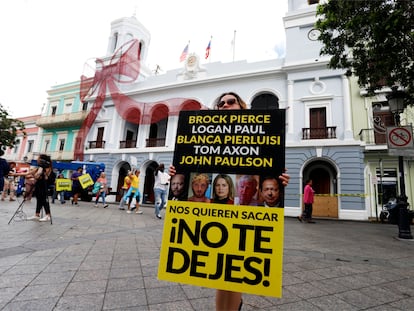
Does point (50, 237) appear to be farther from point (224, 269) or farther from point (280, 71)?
point (280, 71)

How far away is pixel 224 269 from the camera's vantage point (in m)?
1.44

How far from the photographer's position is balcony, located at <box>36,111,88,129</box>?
22.4 metres

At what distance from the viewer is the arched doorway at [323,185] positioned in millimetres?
12102

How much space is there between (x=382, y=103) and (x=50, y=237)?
16.4m

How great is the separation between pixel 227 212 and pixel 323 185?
46.1 ft

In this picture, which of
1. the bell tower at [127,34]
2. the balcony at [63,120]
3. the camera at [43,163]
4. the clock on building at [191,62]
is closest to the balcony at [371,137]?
the clock on building at [191,62]

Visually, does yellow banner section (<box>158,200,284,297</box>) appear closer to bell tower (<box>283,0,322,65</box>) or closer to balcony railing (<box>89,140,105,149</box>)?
bell tower (<box>283,0,322,65</box>)

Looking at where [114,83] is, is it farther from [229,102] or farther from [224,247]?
[224,247]

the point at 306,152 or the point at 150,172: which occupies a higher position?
the point at 306,152

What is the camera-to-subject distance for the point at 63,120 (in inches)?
907

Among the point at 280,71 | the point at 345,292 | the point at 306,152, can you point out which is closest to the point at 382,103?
the point at 306,152

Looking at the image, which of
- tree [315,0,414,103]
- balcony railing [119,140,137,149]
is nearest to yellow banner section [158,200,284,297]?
tree [315,0,414,103]

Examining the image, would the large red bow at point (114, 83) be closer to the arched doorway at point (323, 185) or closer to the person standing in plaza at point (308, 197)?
the arched doorway at point (323, 185)

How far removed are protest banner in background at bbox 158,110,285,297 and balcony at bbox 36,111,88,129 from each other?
23.9 metres
